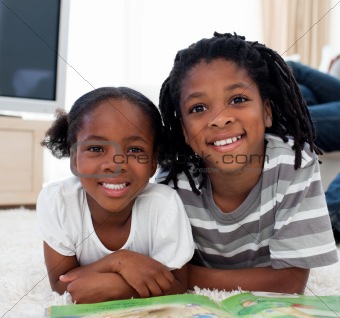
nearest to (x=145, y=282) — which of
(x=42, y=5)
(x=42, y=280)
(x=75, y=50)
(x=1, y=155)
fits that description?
(x=42, y=280)

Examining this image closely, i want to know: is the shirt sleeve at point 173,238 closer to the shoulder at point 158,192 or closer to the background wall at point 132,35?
the shoulder at point 158,192

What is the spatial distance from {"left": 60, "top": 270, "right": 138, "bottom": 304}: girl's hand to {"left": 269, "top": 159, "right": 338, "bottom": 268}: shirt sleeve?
270mm

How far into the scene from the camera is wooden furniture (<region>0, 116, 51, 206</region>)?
177 centimetres

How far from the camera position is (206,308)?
1.96 feet

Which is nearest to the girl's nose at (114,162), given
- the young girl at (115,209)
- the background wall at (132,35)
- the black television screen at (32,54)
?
the young girl at (115,209)

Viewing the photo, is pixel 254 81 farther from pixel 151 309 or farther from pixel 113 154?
pixel 151 309

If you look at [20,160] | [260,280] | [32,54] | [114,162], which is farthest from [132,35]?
[260,280]

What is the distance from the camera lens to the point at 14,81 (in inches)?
69.5

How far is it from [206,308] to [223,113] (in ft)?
1.09

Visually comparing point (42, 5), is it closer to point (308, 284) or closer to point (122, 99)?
point (122, 99)

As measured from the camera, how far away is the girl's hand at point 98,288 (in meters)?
0.69

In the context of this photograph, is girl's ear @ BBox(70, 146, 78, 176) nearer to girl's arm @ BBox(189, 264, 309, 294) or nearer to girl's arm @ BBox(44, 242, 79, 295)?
girl's arm @ BBox(44, 242, 79, 295)

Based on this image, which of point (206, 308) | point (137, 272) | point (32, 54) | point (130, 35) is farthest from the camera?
point (130, 35)

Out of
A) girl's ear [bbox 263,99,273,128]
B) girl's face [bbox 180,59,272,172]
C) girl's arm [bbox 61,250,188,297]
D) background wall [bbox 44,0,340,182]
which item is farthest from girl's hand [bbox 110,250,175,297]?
background wall [bbox 44,0,340,182]
